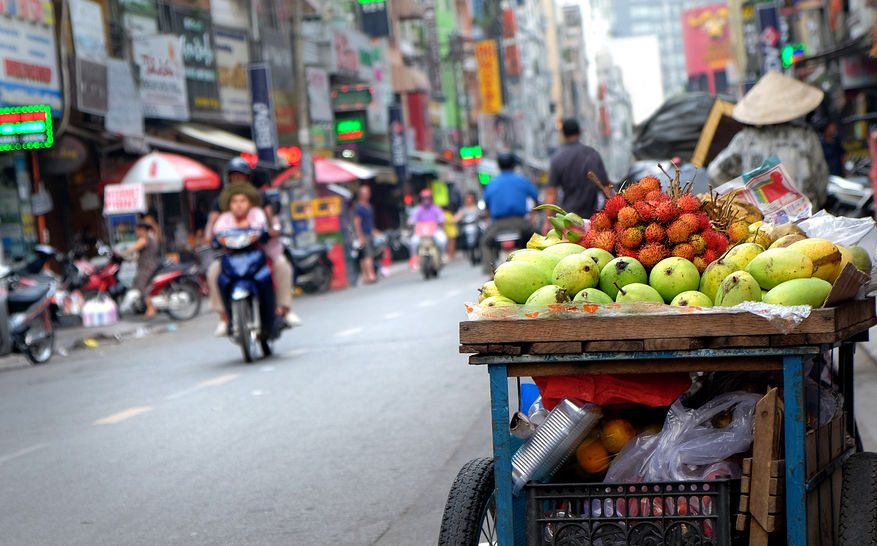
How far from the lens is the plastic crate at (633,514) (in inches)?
132

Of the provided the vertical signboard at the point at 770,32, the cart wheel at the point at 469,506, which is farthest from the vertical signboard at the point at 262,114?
the cart wheel at the point at 469,506

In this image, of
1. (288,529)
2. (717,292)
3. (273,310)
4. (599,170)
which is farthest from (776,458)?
(273,310)

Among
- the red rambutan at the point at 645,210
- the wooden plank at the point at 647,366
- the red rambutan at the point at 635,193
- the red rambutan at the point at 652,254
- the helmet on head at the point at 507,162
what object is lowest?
the wooden plank at the point at 647,366

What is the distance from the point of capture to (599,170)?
11156 millimetres

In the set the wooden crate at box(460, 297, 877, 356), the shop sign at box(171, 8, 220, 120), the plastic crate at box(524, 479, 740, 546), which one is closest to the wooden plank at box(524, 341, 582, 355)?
the wooden crate at box(460, 297, 877, 356)

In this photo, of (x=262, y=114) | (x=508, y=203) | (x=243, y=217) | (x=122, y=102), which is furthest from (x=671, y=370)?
(x=262, y=114)

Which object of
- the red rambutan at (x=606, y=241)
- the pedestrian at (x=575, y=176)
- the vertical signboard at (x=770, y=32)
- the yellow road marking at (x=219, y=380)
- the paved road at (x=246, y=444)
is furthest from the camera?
the vertical signboard at (x=770, y=32)

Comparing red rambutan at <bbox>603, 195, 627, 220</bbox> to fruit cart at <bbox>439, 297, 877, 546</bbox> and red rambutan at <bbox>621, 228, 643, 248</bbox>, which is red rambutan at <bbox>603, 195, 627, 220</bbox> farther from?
fruit cart at <bbox>439, 297, 877, 546</bbox>

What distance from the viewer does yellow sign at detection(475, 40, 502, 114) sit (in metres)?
68.8

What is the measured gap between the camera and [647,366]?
3.46 m

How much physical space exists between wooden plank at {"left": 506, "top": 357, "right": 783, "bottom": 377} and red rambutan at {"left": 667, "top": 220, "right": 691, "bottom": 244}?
0.54 m

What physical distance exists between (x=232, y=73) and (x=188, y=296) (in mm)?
12610

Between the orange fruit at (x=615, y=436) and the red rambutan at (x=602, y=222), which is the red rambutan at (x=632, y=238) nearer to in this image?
the red rambutan at (x=602, y=222)

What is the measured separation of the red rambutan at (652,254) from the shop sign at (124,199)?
1665cm
